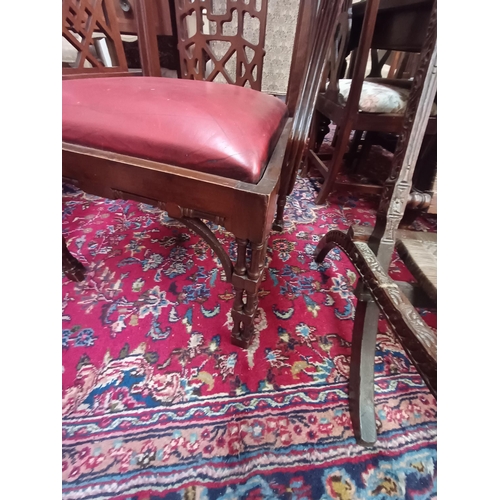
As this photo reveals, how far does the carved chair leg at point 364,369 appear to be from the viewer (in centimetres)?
54

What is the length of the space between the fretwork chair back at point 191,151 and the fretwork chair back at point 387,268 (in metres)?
0.21

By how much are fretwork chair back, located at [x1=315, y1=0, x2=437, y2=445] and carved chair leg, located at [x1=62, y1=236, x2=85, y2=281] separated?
2.57ft

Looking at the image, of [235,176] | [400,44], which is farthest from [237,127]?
[400,44]

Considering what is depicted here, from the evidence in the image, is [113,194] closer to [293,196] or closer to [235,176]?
[235,176]

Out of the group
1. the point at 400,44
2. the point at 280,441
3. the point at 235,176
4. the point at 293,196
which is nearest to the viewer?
the point at 235,176

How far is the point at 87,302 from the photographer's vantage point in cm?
78

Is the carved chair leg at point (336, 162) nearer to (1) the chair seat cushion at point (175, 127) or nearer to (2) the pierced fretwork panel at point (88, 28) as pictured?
(1) the chair seat cushion at point (175, 127)

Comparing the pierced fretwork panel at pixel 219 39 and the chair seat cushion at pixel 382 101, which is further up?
the pierced fretwork panel at pixel 219 39

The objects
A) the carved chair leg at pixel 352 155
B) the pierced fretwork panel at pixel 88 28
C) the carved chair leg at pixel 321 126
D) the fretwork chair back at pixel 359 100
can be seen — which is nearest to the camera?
the pierced fretwork panel at pixel 88 28

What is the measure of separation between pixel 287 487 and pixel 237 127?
63cm

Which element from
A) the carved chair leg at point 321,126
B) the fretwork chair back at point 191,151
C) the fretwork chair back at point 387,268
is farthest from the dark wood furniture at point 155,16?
the carved chair leg at point 321,126

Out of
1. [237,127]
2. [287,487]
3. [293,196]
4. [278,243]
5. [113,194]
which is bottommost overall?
[287,487]

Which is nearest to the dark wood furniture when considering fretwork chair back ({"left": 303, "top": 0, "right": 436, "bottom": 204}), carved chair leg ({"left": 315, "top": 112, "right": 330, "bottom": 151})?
fretwork chair back ({"left": 303, "top": 0, "right": 436, "bottom": 204})
